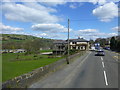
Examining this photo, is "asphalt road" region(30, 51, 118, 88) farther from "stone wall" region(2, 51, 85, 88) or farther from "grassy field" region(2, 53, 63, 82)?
"grassy field" region(2, 53, 63, 82)

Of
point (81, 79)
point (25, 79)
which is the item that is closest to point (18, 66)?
point (81, 79)

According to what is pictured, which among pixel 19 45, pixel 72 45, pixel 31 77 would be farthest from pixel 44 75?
pixel 19 45

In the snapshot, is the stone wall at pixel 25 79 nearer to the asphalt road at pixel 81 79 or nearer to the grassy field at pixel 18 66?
the asphalt road at pixel 81 79

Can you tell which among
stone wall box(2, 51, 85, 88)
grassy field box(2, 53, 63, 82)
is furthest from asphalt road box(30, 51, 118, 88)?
grassy field box(2, 53, 63, 82)

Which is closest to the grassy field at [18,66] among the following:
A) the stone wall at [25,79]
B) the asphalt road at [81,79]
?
the stone wall at [25,79]

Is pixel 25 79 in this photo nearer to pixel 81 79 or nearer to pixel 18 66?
pixel 81 79

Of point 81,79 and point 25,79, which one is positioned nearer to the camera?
point 25,79

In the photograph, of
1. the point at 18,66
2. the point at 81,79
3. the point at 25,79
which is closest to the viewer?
the point at 25,79

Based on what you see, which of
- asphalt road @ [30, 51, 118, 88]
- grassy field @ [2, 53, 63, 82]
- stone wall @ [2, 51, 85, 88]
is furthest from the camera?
grassy field @ [2, 53, 63, 82]

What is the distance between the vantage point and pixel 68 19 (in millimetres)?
22156

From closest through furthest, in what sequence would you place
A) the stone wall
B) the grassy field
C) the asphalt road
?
the stone wall, the asphalt road, the grassy field

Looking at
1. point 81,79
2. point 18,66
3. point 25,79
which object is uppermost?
point 25,79

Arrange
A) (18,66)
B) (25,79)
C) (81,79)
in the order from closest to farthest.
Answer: (25,79)
(81,79)
(18,66)

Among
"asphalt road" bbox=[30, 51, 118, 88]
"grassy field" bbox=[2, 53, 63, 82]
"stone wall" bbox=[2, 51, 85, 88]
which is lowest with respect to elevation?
"grassy field" bbox=[2, 53, 63, 82]
